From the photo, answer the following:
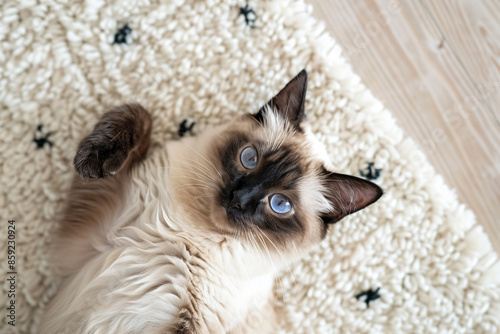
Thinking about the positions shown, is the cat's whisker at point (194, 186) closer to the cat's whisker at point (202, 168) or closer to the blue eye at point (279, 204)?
the cat's whisker at point (202, 168)

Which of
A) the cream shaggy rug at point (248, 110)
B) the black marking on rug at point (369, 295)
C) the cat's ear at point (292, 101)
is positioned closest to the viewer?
the cat's ear at point (292, 101)

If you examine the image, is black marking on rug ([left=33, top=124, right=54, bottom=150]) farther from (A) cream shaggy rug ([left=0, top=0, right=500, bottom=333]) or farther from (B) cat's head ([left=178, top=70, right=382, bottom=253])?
(B) cat's head ([left=178, top=70, right=382, bottom=253])

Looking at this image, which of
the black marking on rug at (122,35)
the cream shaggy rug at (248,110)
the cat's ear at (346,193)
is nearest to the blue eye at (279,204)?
the cat's ear at (346,193)

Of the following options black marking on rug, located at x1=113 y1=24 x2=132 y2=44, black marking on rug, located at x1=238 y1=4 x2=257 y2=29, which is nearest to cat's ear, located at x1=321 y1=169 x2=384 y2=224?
black marking on rug, located at x1=238 y1=4 x2=257 y2=29

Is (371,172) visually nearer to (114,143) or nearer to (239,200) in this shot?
(239,200)

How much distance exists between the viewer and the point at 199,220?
3.43ft

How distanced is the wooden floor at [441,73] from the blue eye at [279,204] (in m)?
0.68

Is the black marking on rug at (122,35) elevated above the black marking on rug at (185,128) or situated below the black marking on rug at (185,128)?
above

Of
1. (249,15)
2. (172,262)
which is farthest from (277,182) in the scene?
(249,15)

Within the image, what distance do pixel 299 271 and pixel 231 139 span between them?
23.3 inches

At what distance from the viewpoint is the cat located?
992mm

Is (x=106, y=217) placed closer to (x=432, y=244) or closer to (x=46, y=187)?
(x=46, y=187)

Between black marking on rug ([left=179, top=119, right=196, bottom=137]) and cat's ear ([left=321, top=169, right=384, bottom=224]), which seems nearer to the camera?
cat's ear ([left=321, top=169, right=384, bottom=224])

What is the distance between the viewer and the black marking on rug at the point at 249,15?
54.9 inches
